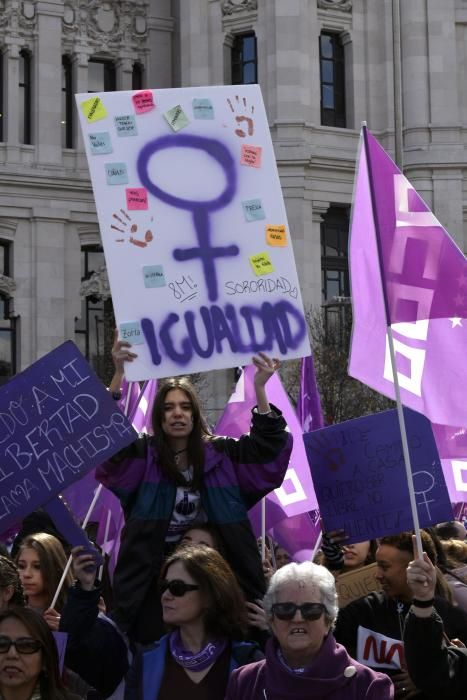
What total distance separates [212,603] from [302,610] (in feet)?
1.56

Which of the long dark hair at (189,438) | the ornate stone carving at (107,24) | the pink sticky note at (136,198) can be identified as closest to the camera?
the long dark hair at (189,438)

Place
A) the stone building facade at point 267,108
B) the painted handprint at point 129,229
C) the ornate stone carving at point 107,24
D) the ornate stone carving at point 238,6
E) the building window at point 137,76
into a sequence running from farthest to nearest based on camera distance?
1. the building window at point 137,76
2. the ornate stone carving at point 107,24
3. the ornate stone carving at point 238,6
4. the stone building facade at point 267,108
5. the painted handprint at point 129,229

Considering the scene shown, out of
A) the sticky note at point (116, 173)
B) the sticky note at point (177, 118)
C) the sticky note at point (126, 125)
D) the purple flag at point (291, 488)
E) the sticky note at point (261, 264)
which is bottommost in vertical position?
the purple flag at point (291, 488)

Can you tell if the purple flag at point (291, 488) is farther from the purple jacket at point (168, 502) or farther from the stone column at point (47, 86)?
the stone column at point (47, 86)

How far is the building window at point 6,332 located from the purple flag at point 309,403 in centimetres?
2635

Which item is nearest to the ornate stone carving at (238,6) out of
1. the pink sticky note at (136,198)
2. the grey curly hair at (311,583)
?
the pink sticky note at (136,198)

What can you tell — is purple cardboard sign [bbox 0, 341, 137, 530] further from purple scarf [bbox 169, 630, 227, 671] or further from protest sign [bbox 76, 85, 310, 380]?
purple scarf [bbox 169, 630, 227, 671]

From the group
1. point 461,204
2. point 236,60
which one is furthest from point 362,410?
point 236,60

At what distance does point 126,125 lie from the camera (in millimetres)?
7305

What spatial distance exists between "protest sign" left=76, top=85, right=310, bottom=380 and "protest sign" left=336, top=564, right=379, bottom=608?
1032 millimetres

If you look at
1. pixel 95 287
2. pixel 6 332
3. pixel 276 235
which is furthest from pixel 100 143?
pixel 95 287

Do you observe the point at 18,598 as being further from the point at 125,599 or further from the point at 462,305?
the point at 462,305

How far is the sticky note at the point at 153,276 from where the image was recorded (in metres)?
7.03

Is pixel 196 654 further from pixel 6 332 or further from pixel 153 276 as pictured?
pixel 6 332
